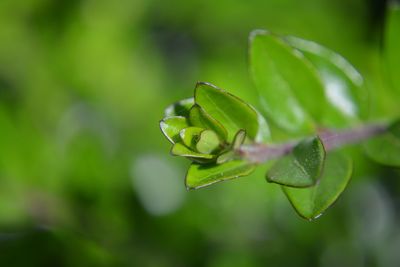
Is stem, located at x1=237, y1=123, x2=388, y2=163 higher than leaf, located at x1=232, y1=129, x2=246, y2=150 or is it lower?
→ lower

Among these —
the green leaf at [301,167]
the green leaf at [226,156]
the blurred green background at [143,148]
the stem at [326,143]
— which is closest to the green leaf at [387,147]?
the stem at [326,143]

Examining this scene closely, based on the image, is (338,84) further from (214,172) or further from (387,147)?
(214,172)

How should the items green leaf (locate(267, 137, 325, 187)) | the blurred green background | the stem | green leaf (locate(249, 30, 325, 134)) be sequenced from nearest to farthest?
green leaf (locate(267, 137, 325, 187)), the stem, green leaf (locate(249, 30, 325, 134)), the blurred green background

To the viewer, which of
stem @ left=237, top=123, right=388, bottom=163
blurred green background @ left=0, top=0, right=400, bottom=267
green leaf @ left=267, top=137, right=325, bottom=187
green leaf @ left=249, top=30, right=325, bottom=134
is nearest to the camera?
green leaf @ left=267, top=137, right=325, bottom=187

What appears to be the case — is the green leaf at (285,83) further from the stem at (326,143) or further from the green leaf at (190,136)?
the green leaf at (190,136)

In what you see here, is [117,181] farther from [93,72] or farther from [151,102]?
[93,72]

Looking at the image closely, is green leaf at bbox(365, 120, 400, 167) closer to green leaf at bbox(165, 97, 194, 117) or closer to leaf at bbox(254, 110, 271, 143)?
leaf at bbox(254, 110, 271, 143)

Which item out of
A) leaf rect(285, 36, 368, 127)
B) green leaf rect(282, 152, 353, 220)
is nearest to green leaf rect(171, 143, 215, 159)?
green leaf rect(282, 152, 353, 220)
